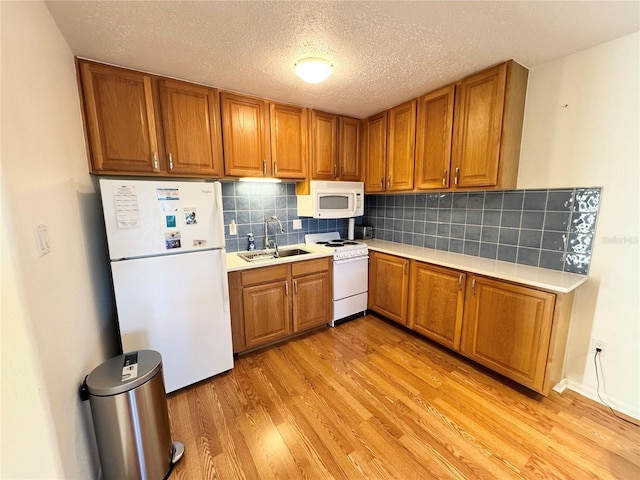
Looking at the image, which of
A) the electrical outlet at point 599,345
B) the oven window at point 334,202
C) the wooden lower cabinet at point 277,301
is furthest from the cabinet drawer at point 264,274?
the electrical outlet at point 599,345

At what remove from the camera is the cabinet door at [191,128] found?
202 cm

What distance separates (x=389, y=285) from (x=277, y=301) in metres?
1.23

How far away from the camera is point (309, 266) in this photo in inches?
106

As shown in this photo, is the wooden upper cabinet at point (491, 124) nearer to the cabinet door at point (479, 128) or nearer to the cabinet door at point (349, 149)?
the cabinet door at point (479, 128)

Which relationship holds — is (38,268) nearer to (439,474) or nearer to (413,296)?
(439,474)

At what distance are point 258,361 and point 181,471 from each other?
0.98m

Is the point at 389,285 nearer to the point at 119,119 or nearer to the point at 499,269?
the point at 499,269

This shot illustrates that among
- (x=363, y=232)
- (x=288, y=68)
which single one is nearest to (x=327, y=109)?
(x=288, y=68)

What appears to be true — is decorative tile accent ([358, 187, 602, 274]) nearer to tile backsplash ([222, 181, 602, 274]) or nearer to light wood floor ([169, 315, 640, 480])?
tile backsplash ([222, 181, 602, 274])

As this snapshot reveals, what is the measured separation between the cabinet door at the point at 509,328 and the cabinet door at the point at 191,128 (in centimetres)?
240

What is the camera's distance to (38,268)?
1.01m

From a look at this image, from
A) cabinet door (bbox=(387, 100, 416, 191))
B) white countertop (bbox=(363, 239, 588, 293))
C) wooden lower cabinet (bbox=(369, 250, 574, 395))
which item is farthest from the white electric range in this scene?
cabinet door (bbox=(387, 100, 416, 191))

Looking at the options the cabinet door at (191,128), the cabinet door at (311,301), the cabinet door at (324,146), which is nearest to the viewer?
the cabinet door at (191,128)

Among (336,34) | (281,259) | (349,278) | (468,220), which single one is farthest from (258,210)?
(468,220)
